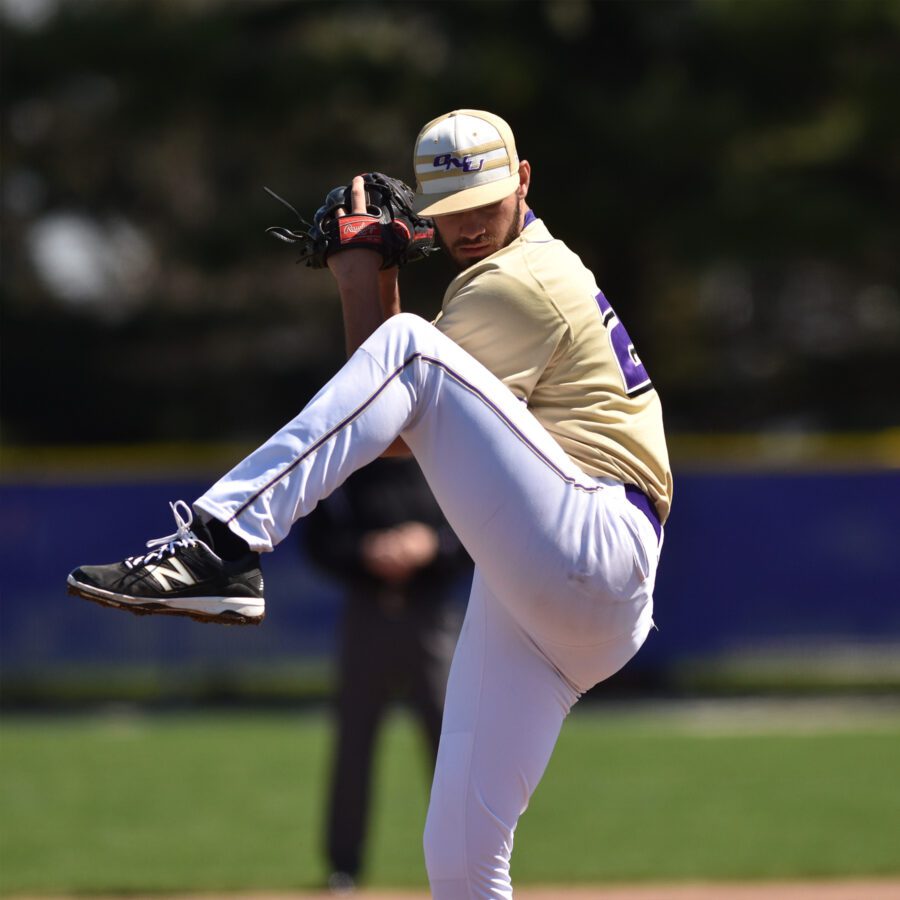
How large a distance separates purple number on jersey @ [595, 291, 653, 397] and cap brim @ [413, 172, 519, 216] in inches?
13.9

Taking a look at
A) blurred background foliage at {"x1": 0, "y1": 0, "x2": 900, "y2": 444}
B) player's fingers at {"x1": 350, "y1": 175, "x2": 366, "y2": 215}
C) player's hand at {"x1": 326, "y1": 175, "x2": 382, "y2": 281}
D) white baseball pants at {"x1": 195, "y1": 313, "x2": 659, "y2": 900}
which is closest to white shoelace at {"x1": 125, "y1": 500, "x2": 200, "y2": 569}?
white baseball pants at {"x1": 195, "y1": 313, "x2": 659, "y2": 900}

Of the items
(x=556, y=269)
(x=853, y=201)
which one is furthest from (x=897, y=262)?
(x=556, y=269)

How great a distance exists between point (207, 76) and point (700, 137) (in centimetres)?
550

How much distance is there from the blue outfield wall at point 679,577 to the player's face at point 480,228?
873 cm

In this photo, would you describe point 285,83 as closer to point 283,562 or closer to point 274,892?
point 283,562

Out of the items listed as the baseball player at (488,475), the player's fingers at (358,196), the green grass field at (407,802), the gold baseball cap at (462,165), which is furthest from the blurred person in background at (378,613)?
the gold baseball cap at (462,165)

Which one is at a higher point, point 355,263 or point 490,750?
point 355,263

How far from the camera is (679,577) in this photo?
1299 centimetres

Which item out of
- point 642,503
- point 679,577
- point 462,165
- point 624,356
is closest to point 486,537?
point 642,503

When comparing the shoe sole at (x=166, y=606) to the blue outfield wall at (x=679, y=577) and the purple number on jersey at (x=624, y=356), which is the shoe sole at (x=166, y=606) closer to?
the purple number on jersey at (x=624, y=356)

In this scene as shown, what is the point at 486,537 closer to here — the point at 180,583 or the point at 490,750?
the point at 490,750

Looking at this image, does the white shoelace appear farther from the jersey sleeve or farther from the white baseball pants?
the jersey sleeve

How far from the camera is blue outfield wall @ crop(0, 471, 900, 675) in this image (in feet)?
41.8

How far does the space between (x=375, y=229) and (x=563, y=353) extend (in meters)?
0.54
